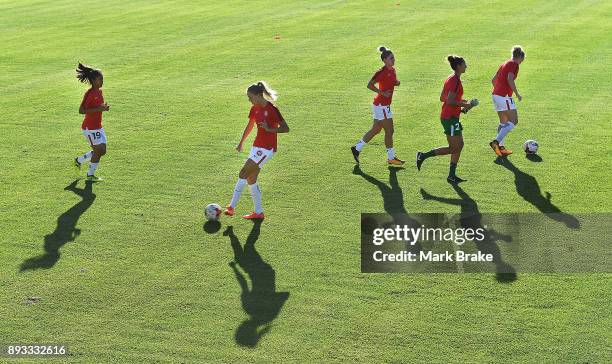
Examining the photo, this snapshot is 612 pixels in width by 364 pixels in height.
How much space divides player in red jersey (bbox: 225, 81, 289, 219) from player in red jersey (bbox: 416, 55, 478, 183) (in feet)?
11.1

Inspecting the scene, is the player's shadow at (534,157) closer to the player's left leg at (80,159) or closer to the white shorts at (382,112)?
the white shorts at (382,112)

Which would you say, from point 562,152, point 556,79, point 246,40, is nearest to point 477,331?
point 562,152

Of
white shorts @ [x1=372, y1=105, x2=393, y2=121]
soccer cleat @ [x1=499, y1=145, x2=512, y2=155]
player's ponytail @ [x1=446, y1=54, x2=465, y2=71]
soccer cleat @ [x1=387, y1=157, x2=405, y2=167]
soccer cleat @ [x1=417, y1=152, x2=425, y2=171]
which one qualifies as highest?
player's ponytail @ [x1=446, y1=54, x2=465, y2=71]

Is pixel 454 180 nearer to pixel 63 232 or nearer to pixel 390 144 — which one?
pixel 390 144

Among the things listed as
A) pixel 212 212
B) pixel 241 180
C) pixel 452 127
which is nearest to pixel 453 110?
pixel 452 127

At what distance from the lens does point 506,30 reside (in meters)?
30.3

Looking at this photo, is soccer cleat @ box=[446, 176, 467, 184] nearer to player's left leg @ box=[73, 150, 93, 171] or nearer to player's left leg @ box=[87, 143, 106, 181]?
player's left leg @ box=[87, 143, 106, 181]

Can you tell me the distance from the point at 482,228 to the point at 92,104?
23.3ft

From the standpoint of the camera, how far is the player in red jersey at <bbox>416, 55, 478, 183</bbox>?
1351 cm

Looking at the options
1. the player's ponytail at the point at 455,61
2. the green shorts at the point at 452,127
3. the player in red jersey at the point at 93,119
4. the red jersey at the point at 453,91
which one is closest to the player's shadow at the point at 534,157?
the green shorts at the point at 452,127

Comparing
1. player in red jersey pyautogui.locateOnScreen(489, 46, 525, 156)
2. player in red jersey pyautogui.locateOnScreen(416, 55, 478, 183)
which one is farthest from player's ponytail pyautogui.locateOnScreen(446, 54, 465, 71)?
player in red jersey pyautogui.locateOnScreen(489, 46, 525, 156)

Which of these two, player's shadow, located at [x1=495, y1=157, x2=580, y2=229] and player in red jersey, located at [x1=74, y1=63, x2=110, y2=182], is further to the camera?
player in red jersey, located at [x1=74, y1=63, x2=110, y2=182]

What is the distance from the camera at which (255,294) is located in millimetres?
9805

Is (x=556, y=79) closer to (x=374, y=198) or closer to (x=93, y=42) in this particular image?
(x=374, y=198)
